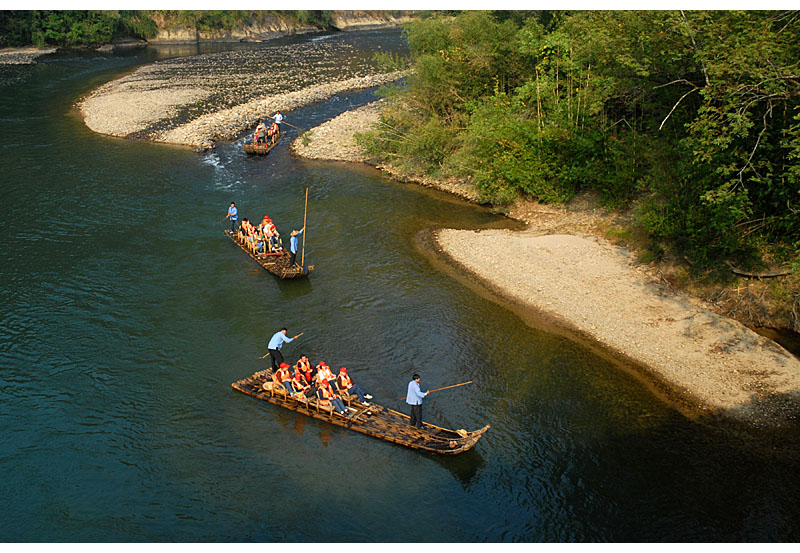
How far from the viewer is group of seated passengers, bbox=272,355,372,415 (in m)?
19.7

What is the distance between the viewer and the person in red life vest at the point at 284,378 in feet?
66.2

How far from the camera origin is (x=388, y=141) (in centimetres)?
4325

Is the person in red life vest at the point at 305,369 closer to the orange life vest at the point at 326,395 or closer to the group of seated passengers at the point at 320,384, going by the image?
the group of seated passengers at the point at 320,384

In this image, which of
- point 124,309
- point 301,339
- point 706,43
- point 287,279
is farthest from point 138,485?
point 706,43

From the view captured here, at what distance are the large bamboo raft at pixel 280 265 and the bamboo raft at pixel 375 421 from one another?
7784 millimetres

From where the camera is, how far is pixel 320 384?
19844 mm

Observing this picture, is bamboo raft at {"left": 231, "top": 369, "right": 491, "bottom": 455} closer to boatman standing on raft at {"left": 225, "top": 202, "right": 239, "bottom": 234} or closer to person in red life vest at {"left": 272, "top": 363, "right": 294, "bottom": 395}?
person in red life vest at {"left": 272, "top": 363, "right": 294, "bottom": 395}

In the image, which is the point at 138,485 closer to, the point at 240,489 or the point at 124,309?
the point at 240,489

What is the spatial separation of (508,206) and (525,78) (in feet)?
33.0

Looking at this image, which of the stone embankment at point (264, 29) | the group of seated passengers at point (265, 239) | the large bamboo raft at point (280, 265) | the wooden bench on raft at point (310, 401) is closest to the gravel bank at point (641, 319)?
the large bamboo raft at point (280, 265)

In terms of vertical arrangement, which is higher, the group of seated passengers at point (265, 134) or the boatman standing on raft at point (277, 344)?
the group of seated passengers at point (265, 134)

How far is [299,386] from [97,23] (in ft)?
305

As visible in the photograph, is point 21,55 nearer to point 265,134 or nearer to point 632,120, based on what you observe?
point 265,134

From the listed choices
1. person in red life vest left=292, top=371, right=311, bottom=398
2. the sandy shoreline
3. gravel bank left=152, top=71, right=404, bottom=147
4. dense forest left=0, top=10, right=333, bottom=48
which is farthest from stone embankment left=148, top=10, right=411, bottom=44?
person in red life vest left=292, top=371, right=311, bottom=398
